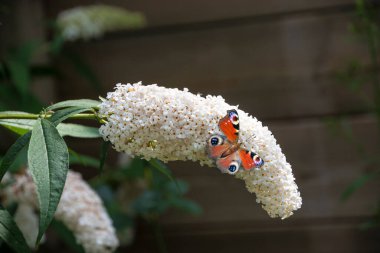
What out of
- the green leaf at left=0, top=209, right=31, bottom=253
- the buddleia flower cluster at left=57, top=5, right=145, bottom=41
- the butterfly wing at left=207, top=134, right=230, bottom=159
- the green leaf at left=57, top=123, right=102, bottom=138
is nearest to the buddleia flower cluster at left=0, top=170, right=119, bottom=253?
the green leaf at left=57, top=123, right=102, bottom=138

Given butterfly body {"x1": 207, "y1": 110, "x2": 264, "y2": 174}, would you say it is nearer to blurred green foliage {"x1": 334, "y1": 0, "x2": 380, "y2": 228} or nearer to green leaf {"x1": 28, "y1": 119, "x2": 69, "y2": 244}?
green leaf {"x1": 28, "y1": 119, "x2": 69, "y2": 244}

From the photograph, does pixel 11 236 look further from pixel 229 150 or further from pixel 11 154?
pixel 229 150

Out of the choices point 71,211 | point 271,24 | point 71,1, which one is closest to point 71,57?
point 71,1

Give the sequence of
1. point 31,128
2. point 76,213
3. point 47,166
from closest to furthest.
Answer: point 47,166 → point 31,128 → point 76,213

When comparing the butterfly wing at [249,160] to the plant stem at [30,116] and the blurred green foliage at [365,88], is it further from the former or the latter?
the blurred green foliage at [365,88]

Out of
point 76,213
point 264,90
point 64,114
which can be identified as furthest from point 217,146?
point 264,90

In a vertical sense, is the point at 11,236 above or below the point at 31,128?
below

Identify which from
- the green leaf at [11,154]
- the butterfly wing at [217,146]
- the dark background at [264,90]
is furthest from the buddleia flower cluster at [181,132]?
the dark background at [264,90]
